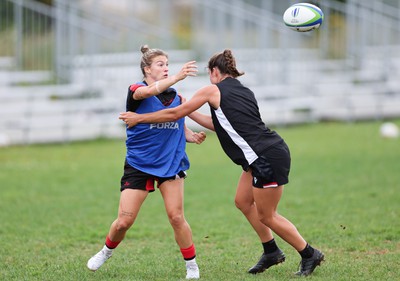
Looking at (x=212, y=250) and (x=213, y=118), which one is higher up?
(x=213, y=118)

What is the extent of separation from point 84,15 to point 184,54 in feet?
9.76

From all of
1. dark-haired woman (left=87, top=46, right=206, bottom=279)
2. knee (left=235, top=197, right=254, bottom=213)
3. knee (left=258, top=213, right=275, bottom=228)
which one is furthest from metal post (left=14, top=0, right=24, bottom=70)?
knee (left=258, top=213, right=275, bottom=228)

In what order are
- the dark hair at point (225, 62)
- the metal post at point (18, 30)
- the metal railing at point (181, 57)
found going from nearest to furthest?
the dark hair at point (225, 62) → the metal post at point (18, 30) → the metal railing at point (181, 57)

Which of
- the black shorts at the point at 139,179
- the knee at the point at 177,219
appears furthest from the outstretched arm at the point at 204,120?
the knee at the point at 177,219

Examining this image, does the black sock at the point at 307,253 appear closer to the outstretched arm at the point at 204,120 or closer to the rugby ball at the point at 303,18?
the outstretched arm at the point at 204,120

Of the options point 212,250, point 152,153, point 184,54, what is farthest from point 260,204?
point 184,54

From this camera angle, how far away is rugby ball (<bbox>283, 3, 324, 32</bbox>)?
7.12 m

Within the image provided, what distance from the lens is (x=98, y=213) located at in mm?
10195

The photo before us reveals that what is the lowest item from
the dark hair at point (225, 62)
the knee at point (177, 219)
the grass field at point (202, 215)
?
the grass field at point (202, 215)

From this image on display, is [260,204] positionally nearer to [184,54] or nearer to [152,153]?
[152,153]

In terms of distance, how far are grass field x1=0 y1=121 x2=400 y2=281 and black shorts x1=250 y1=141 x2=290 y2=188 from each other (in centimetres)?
85

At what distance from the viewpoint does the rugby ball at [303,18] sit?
7121 millimetres

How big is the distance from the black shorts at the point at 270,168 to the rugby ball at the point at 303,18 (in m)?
1.41

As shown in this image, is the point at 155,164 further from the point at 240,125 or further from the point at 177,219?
the point at 240,125
